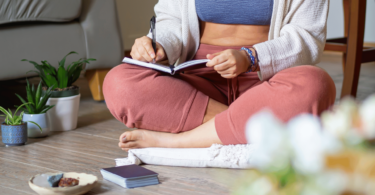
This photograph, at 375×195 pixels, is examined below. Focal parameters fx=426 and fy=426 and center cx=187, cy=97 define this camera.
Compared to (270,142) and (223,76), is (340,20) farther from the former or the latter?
(270,142)

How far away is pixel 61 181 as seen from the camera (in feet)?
2.90

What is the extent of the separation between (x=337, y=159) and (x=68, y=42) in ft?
5.53

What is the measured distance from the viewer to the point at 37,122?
135 centimetres

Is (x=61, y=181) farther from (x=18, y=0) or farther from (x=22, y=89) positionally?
(x=22, y=89)

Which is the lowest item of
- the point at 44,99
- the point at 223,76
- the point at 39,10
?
the point at 44,99

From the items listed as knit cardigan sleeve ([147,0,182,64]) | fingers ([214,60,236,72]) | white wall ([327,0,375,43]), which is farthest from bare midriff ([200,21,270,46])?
white wall ([327,0,375,43])

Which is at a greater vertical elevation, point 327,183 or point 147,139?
point 327,183

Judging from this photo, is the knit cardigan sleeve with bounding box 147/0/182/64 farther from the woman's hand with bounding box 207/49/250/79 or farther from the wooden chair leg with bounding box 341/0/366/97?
the wooden chair leg with bounding box 341/0/366/97

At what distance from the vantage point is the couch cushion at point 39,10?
5.24ft

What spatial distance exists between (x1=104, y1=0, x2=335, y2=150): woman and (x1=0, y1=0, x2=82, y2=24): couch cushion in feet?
2.17

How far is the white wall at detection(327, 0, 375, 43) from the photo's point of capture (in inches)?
136

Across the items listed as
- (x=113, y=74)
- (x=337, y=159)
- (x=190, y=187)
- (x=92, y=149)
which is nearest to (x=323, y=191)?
(x=337, y=159)

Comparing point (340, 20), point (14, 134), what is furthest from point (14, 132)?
point (340, 20)

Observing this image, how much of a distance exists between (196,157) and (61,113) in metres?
0.61
